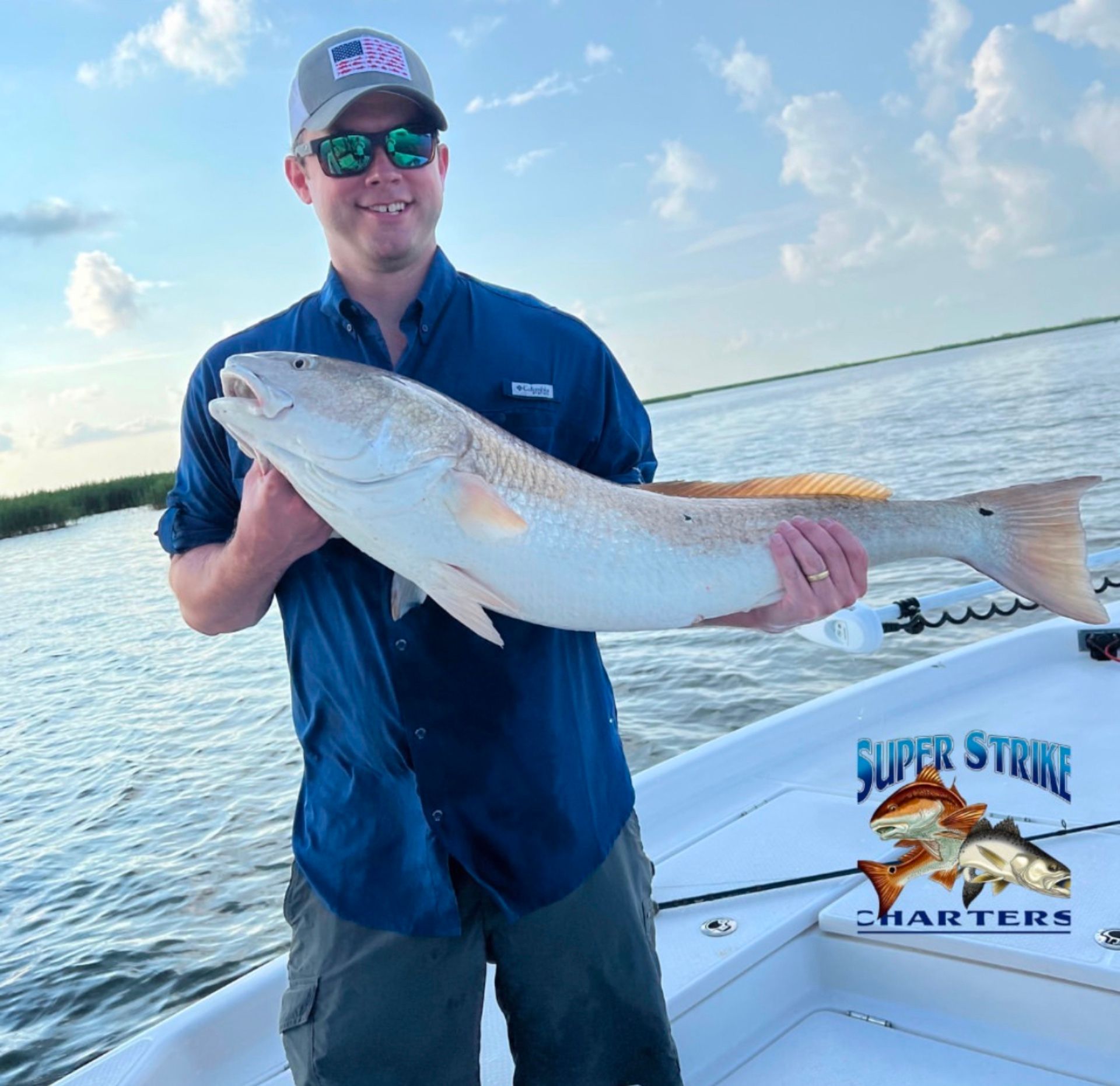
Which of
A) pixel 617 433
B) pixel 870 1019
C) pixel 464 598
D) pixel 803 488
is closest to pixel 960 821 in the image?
pixel 870 1019

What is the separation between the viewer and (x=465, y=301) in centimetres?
250

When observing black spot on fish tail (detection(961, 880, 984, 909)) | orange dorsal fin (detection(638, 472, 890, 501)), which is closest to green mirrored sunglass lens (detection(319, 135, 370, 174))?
orange dorsal fin (detection(638, 472, 890, 501))

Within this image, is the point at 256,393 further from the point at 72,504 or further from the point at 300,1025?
the point at 72,504

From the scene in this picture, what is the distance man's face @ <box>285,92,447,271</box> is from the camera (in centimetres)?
237

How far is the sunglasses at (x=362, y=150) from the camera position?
2.37 m

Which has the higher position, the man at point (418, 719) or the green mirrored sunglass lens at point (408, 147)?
the green mirrored sunglass lens at point (408, 147)

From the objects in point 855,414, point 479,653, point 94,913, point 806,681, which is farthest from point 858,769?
point 855,414

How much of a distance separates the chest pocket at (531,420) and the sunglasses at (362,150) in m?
0.60

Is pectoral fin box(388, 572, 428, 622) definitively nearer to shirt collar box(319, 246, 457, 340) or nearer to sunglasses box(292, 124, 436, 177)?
shirt collar box(319, 246, 457, 340)

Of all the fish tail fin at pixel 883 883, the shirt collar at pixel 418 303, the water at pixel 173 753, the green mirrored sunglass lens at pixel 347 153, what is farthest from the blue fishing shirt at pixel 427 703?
the water at pixel 173 753

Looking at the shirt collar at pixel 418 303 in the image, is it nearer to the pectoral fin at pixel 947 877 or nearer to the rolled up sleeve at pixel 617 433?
the rolled up sleeve at pixel 617 433

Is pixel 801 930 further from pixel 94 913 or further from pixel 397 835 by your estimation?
pixel 94 913

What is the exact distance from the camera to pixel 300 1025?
86.8 inches

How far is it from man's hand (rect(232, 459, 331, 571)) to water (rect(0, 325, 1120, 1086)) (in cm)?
505
